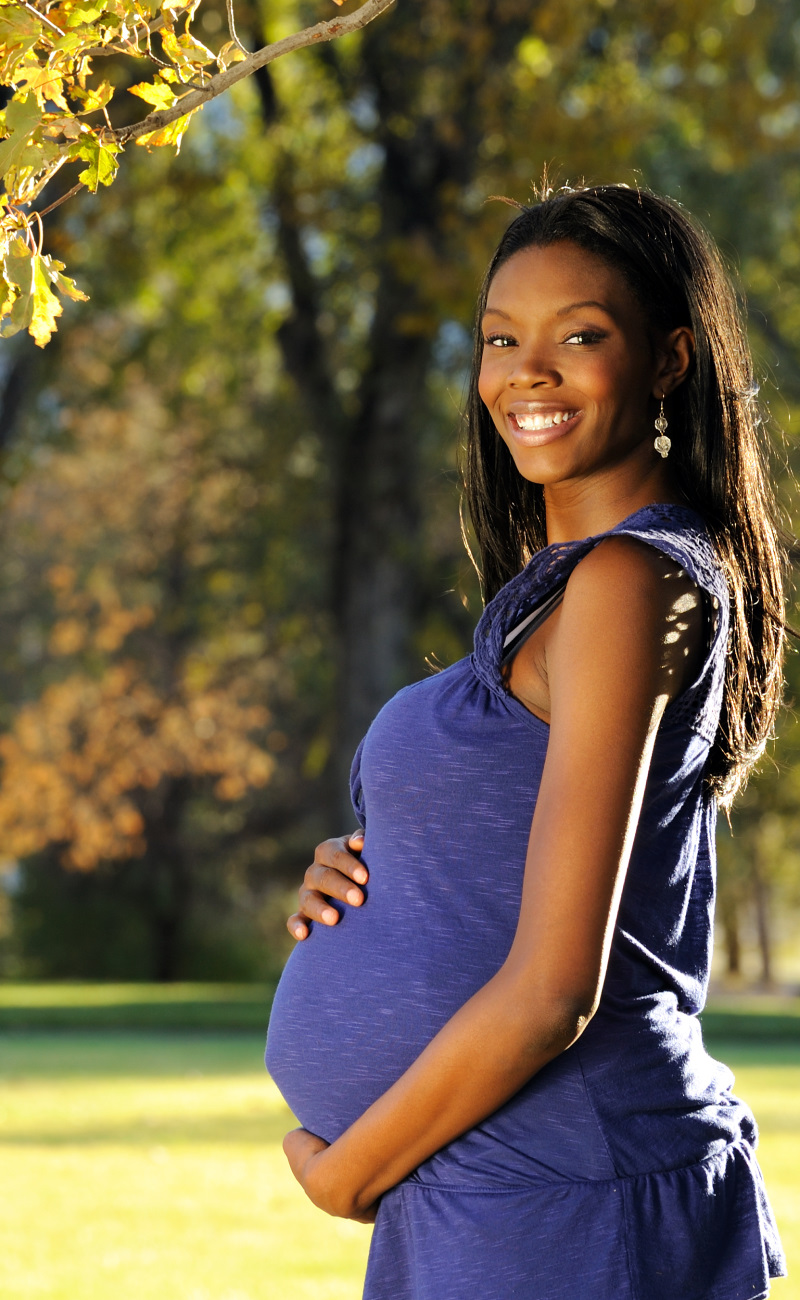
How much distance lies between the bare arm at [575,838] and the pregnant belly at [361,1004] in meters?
0.11

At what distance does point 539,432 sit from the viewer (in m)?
1.84

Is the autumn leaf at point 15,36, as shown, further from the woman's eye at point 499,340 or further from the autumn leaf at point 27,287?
the woman's eye at point 499,340

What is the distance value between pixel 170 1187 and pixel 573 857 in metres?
6.19

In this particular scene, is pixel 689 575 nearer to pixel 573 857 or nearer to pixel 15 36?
pixel 573 857

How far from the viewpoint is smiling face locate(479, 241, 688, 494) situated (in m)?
1.80

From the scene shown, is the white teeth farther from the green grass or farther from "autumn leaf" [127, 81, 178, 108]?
the green grass

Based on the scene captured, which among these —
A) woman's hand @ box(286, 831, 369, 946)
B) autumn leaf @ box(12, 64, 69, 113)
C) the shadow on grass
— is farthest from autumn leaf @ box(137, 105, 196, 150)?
the shadow on grass

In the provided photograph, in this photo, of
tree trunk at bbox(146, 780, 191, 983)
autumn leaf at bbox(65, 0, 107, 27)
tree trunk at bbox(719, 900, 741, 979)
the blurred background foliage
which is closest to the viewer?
autumn leaf at bbox(65, 0, 107, 27)

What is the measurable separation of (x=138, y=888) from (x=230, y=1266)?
20.0m

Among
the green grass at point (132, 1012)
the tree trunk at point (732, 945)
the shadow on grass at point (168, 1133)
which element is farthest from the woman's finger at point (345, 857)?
the tree trunk at point (732, 945)

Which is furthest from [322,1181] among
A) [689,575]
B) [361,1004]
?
[689,575]

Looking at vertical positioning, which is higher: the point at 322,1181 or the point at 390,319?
the point at 390,319

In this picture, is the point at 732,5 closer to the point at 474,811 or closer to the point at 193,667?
the point at 193,667

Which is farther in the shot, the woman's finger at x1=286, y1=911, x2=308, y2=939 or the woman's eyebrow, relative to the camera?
the woman's finger at x1=286, y1=911, x2=308, y2=939
